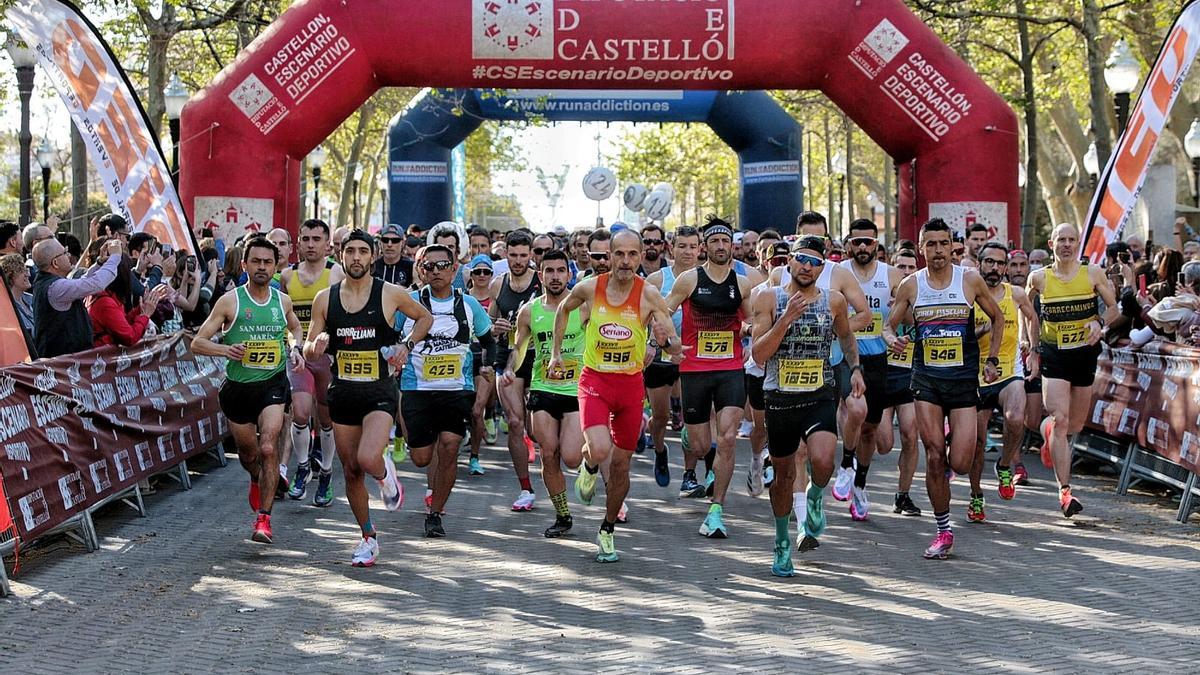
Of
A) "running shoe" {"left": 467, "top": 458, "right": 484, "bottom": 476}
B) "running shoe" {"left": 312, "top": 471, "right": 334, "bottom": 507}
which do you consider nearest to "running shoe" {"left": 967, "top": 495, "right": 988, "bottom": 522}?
"running shoe" {"left": 467, "top": 458, "right": 484, "bottom": 476}

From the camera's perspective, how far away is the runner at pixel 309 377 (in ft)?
36.0

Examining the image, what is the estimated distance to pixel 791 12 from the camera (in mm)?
16688

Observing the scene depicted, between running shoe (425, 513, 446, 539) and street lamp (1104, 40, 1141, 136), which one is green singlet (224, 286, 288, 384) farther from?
street lamp (1104, 40, 1141, 136)

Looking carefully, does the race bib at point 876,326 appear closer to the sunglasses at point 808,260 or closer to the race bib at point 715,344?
the race bib at point 715,344

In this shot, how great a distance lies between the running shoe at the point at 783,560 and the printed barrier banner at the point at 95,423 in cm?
409

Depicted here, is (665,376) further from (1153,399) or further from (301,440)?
(1153,399)

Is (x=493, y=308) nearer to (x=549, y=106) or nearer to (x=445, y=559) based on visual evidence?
(x=445, y=559)

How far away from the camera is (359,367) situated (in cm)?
861

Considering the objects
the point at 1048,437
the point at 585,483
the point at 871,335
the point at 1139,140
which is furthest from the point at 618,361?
the point at 1139,140

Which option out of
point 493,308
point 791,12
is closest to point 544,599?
point 493,308

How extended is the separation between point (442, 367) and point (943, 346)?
124 inches

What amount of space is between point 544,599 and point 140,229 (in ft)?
25.0

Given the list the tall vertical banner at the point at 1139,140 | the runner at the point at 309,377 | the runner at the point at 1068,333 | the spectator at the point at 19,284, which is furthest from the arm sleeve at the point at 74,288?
the tall vertical banner at the point at 1139,140

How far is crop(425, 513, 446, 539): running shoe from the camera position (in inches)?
375
